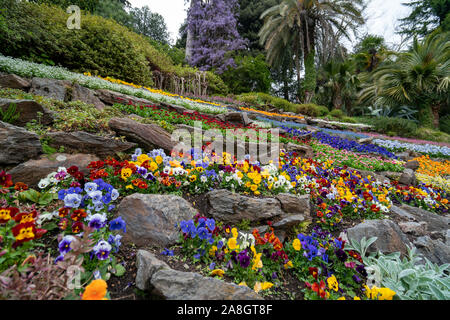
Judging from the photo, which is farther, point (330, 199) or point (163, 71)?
point (163, 71)

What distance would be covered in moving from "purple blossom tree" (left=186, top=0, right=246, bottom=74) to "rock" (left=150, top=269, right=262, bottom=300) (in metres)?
19.6

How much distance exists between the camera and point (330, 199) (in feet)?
9.93

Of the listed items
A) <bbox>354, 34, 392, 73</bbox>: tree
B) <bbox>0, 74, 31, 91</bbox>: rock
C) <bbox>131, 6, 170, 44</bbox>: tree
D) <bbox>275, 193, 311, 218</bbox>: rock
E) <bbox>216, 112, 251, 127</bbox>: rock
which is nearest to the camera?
<bbox>275, 193, 311, 218</bbox>: rock

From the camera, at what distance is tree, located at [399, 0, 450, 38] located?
71.5 feet

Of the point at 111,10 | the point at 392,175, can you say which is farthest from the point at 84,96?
the point at 111,10

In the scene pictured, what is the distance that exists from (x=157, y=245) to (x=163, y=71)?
12935mm

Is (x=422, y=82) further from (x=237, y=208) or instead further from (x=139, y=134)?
(x=139, y=134)

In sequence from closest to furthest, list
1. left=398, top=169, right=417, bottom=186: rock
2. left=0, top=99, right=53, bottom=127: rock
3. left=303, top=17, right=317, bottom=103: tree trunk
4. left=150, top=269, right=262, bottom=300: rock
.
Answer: left=150, top=269, right=262, bottom=300: rock → left=0, top=99, right=53, bottom=127: rock → left=398, top=169, right=417, bottom=186: rock → left=303, top=17, right=317, bottom=103: tree trunk

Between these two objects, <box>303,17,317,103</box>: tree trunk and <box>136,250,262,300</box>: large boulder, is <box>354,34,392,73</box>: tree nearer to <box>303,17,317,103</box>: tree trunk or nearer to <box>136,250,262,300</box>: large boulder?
<box>303,17,317,103</box>: tree trunk

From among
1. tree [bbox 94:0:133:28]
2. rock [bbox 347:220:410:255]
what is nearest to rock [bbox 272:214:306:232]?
rock [bbox 347:220:410:255]

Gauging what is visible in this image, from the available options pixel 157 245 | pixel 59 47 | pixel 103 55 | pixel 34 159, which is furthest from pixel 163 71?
pixel 157 245

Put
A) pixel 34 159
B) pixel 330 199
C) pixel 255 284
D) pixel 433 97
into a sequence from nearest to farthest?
pixel 255 284 → pixel 34 159 → pixel 330 199 → pixel 433 97

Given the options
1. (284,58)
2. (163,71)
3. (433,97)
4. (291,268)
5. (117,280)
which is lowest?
(291,268)

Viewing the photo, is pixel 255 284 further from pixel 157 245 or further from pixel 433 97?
pixel 433 97
